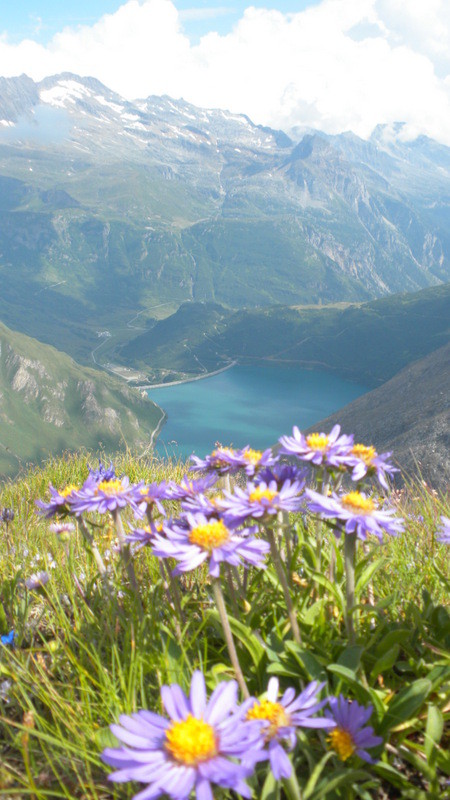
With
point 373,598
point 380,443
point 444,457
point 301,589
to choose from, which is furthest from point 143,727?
point 380,443

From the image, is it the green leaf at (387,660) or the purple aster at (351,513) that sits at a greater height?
the purple aster at (351,513)

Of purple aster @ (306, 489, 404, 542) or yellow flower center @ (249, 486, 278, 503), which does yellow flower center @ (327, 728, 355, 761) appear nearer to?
purple aster @ (306, 489, 404, 542)

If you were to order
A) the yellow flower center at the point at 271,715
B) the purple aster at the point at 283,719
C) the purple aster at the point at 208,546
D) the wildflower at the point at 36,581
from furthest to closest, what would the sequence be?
the wildflower at the point at 36,581 → the purple aster at the point at 208,546 → the yellow flower center at the point at 271,715 → the purple aster at the point at 283,719

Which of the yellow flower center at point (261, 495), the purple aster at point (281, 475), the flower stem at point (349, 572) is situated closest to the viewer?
the yellow flower center at point (261, 495)

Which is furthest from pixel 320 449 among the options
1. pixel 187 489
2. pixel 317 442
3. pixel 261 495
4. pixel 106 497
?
pixel 106 497

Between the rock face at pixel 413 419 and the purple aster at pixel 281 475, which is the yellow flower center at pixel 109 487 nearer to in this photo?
the purple aster at pixel 281 475

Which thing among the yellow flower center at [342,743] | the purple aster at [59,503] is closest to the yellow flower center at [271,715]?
the yellow flower center at [342,743]

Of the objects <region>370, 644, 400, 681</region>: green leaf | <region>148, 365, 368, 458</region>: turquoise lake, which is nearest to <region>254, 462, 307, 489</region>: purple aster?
<region>370, 644, 400, 681</region>: green leaf
